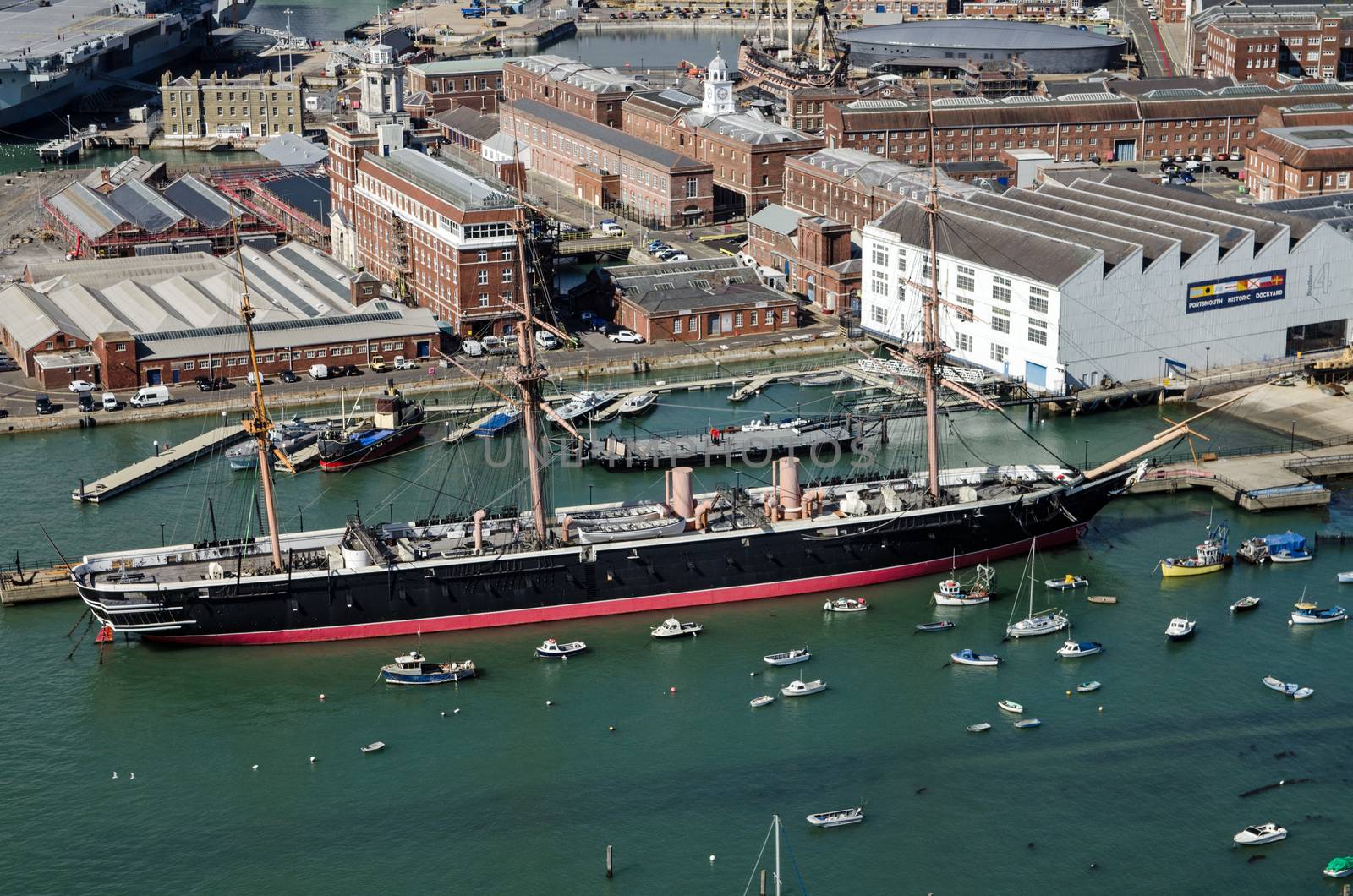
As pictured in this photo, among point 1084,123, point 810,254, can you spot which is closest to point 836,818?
point 810,254

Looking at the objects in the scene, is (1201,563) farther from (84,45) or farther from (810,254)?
(84,45)

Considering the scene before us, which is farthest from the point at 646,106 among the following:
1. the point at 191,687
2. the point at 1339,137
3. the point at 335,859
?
the point at 335,859

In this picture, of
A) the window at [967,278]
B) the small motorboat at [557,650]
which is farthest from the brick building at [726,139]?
the small motorboat at [557,650]

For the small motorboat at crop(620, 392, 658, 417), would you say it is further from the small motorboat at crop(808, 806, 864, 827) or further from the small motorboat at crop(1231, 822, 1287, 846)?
the small motorboat at crop(1231, 822, 1287, 846)

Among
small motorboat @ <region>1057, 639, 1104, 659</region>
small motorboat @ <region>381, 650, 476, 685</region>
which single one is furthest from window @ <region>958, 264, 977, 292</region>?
small motorboat @ <region>381, 650, 476, 685</region>

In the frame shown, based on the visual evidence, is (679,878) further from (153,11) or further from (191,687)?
(153,11)

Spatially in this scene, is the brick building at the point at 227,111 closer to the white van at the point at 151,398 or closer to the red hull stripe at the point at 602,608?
the white van at the point at 151,398
